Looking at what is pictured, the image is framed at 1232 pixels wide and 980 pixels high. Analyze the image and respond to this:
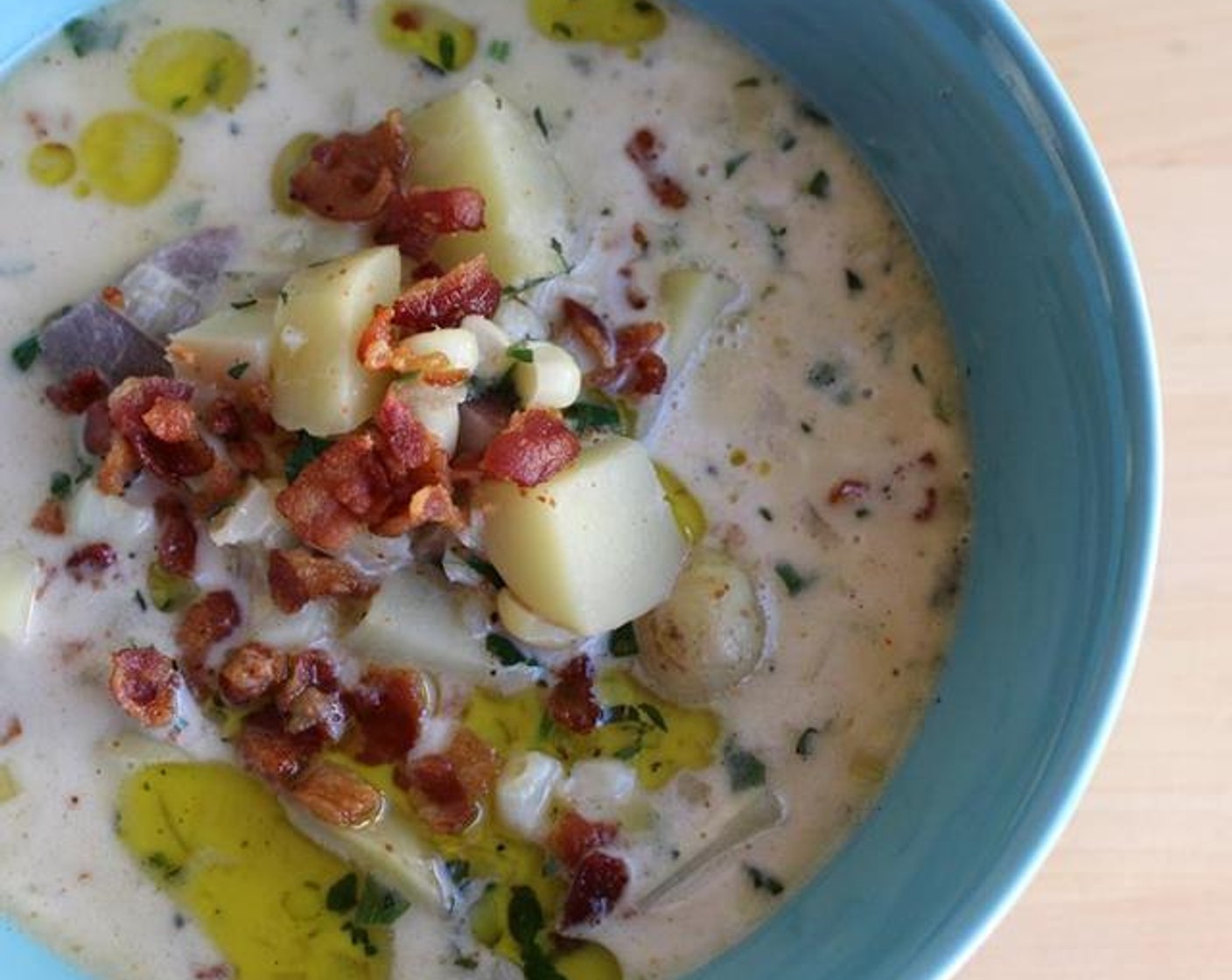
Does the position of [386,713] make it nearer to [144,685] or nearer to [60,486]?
[144,685]

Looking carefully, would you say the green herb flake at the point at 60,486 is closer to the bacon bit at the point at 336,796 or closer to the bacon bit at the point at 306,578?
the bacon bit at the point at 306,578

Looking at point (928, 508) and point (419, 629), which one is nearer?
point (419, 629)

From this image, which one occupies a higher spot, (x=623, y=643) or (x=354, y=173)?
(x=354, y=173)

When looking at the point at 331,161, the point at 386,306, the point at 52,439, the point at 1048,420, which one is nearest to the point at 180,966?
the point at 52,439

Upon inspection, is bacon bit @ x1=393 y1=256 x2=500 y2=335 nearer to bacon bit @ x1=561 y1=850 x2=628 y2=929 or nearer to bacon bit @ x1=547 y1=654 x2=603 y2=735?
bacon bit @ x1=547 y1=654 x2=603 y2=735

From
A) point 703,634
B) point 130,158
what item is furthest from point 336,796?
point 130,158

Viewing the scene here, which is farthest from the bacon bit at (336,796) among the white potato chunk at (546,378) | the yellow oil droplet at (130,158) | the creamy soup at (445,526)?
the yellow oil droplet at (130,158)
